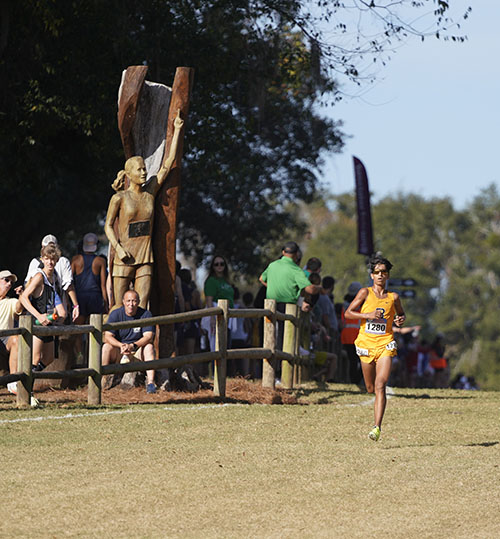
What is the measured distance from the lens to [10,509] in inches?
305

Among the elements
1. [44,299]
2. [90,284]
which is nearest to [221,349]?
[44,299]

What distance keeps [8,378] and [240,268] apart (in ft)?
70.1

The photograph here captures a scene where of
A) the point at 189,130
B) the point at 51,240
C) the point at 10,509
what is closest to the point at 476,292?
the point at 189,130

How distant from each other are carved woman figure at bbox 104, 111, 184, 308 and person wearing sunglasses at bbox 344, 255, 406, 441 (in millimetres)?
4462

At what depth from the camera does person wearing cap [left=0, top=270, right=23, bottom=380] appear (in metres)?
13.4

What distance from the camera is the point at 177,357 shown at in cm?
1395

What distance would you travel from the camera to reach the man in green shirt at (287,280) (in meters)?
16.2

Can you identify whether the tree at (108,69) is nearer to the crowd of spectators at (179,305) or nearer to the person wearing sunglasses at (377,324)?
the crowd of spectators at (179,305)

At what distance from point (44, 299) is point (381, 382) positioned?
→ 4.59m

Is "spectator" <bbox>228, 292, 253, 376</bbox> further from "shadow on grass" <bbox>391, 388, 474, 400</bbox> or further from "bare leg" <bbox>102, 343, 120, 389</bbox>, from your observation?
"bare leg" <bbox>102, 343, 120, 389</bbox>

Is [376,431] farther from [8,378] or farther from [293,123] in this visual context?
[293,123]

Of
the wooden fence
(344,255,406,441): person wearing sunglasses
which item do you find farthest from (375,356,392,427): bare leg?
the wooden fence

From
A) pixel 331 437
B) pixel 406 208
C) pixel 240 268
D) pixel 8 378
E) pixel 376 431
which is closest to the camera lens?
pixel 376 431

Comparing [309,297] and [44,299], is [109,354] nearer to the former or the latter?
[44,299]
